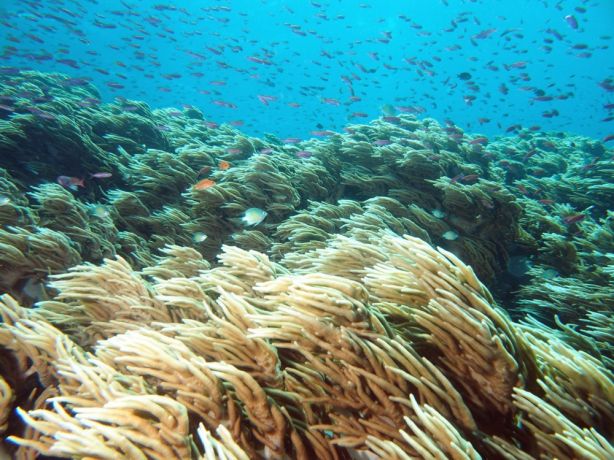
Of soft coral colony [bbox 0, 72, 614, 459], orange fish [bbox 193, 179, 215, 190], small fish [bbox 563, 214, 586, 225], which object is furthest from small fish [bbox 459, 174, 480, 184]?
orange fish [bbox 193, 179, 215, 190]

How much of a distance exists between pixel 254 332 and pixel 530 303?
4686 millimetres

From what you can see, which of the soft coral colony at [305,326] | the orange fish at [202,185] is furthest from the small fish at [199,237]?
the orange fish at [202,185]

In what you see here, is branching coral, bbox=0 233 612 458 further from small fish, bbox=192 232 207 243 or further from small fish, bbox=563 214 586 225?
small fish, bbox=563 214 586 225

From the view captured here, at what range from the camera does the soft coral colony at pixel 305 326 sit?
5.20 feet

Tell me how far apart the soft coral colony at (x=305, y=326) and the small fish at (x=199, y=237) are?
9cm

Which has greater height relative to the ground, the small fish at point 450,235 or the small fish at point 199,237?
the small fish at point 450,235

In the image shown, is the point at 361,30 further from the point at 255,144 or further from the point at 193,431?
the point at 193,431

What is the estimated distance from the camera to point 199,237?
21.0ft

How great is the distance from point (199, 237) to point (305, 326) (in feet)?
16.5

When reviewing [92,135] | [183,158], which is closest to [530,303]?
[183,158]

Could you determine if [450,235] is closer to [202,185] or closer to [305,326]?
[202,185]

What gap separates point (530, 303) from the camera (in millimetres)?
4879

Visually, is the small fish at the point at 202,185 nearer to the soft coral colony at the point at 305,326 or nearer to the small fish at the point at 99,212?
the soft coral colony at the point at 305,326

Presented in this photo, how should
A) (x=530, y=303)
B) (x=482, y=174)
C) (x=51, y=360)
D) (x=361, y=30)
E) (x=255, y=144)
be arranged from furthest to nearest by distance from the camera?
(x=361, y=30), (x=255, y=144), (x=482, y=174), (x=530, y=303), (x=51, y=360)
